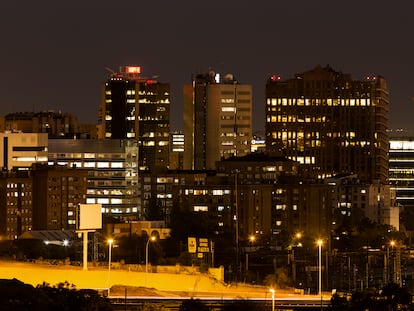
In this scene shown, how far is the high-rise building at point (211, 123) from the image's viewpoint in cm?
13112

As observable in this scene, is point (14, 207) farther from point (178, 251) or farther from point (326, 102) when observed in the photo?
point (326, 102)

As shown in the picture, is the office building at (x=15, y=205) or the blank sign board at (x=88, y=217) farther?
the office building at (x=15, y=205)

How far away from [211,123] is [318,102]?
9255mm

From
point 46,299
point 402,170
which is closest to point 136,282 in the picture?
point 46,299

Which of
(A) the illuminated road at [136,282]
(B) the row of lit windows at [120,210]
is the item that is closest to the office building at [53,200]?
(B) the row of lit windows at [120,210]

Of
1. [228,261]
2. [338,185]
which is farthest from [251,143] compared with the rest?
[228,261]

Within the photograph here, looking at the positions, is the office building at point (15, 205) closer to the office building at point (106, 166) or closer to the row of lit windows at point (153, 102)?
the office building at point (106, 166)

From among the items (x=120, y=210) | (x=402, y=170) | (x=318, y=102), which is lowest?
(x=120, y=210)

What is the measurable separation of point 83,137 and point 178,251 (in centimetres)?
3287

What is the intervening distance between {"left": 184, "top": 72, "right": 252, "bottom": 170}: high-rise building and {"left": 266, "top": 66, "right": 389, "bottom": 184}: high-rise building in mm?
2861

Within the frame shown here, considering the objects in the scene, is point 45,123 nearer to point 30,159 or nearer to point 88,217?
point 30,159

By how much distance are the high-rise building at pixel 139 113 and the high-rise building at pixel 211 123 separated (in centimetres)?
280

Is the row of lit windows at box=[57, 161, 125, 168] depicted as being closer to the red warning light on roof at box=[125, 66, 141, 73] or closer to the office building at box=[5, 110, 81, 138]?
the office building at box=[5, 110, 81, 138]

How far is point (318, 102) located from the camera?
442 ft
